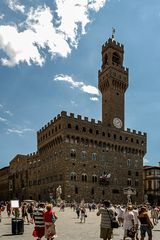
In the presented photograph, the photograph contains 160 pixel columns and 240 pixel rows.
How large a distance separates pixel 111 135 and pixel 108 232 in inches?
2231

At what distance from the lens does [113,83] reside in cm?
6956

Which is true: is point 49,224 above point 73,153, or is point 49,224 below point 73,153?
below

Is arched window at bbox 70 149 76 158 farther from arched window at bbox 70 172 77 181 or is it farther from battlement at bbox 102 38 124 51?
battlement at bbox 102 38 124 51

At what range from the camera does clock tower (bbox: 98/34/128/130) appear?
225 feet

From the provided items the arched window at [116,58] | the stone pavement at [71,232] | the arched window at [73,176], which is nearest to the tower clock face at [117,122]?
the arched window at [116,58]

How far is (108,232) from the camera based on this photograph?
10758 mm

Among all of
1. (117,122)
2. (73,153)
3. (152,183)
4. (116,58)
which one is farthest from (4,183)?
(116,58)

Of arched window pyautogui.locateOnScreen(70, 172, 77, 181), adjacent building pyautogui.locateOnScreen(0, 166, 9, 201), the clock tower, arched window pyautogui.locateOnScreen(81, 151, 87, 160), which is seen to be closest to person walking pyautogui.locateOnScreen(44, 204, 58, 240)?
arched window pyautogui.locateOnScreen(70, 172, 77, 181)

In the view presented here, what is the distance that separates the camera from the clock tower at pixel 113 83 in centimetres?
6869

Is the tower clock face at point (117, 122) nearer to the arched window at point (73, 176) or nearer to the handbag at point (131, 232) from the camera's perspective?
the arched window at point (73, 176)

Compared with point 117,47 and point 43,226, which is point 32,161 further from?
point 43,226

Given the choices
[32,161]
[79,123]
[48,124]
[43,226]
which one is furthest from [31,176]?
[43,226]

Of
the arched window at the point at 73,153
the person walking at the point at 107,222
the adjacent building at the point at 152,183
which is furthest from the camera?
the adjacent building at the point at 152,183

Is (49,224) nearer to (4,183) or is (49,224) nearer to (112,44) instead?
(112,44)
